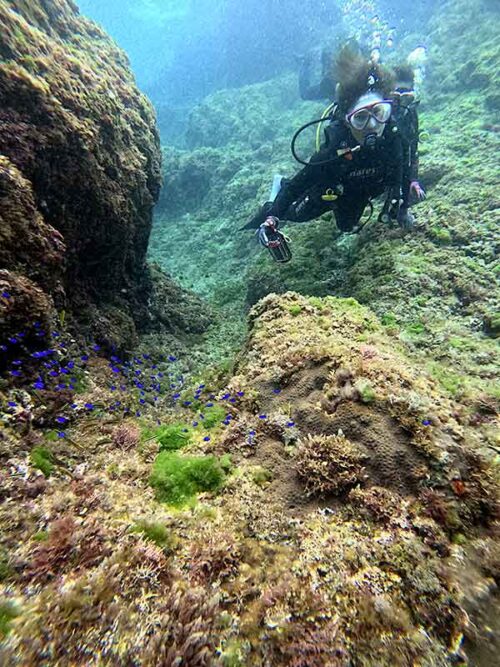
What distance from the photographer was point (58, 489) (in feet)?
9.42

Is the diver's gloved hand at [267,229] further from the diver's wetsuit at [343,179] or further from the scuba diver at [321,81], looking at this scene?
the scuba diver at [321,81]

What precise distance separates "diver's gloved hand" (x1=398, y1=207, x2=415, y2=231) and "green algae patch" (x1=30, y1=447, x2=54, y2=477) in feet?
24.9

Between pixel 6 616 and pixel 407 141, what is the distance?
921 centimetres

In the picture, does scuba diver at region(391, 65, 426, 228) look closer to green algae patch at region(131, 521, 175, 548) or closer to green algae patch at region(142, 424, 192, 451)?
green algae patch at region(142, 424, 192, 451)

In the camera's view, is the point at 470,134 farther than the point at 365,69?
Yes

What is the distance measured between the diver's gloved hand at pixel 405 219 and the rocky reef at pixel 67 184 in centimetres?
552

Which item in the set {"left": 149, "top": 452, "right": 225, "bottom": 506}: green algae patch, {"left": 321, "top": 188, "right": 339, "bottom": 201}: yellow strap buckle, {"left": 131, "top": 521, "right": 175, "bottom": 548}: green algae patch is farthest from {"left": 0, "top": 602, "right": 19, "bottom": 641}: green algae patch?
{"left": 321, "top": 188, "right": 339, "bottom": 201}: yellow strap buckle

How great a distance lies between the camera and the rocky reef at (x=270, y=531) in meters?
1.92

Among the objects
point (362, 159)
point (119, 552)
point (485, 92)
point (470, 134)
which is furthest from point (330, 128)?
point (485, 92)

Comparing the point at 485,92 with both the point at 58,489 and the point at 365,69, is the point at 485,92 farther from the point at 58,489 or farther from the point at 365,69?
the point at 58,489

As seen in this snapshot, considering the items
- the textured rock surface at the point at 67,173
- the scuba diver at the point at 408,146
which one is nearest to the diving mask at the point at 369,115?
the scuba diver at the point at 408,146

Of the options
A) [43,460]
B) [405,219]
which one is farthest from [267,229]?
[43,460]

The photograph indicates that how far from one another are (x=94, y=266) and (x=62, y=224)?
115 cm

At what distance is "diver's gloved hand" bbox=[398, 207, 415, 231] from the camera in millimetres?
7543
